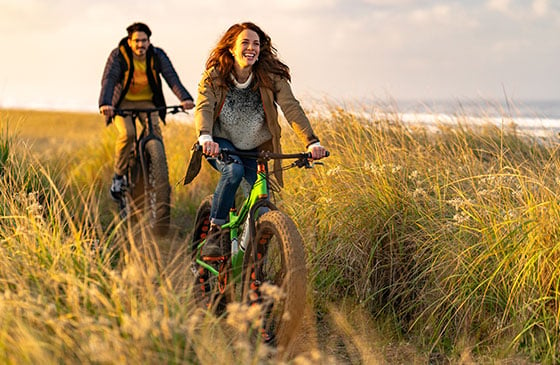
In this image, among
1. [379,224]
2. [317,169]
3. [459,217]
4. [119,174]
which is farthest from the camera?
[119,174]

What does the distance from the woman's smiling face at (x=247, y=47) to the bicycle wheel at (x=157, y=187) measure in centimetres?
363

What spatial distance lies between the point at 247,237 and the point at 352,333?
3.68ft

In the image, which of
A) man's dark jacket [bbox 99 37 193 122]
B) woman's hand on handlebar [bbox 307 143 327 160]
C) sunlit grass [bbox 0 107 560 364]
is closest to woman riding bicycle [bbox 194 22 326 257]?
woman's hand on handlebar [bbox 307 143 327 160]

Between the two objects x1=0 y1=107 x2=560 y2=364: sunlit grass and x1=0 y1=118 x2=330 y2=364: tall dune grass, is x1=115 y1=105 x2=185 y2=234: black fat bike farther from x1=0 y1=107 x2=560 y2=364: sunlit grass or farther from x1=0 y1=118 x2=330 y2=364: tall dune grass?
x1=0 y1=118 x2=330 y2=364: tall dune grass

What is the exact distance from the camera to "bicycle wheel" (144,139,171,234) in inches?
341

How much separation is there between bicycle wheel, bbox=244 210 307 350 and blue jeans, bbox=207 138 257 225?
0.48 meters

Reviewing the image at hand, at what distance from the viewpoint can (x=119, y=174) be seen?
9.12 meters

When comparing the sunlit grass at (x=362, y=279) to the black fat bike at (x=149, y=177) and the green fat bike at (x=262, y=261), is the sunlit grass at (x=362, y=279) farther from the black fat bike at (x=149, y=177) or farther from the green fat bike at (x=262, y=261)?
the black fat bike at (x=149, y=177)

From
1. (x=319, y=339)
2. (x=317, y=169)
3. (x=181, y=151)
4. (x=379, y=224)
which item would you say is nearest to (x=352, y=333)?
(x=319, y=339)

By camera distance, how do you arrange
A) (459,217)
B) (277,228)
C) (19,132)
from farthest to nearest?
1. (19,132)
2. (459,217)
3. (277,228)

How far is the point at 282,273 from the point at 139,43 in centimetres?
497

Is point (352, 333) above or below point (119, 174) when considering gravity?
below

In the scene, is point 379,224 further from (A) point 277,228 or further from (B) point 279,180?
(A) point 277,228

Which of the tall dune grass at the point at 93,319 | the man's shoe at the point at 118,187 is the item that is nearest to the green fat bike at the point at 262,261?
the tall dune grass at the point at 93,319
